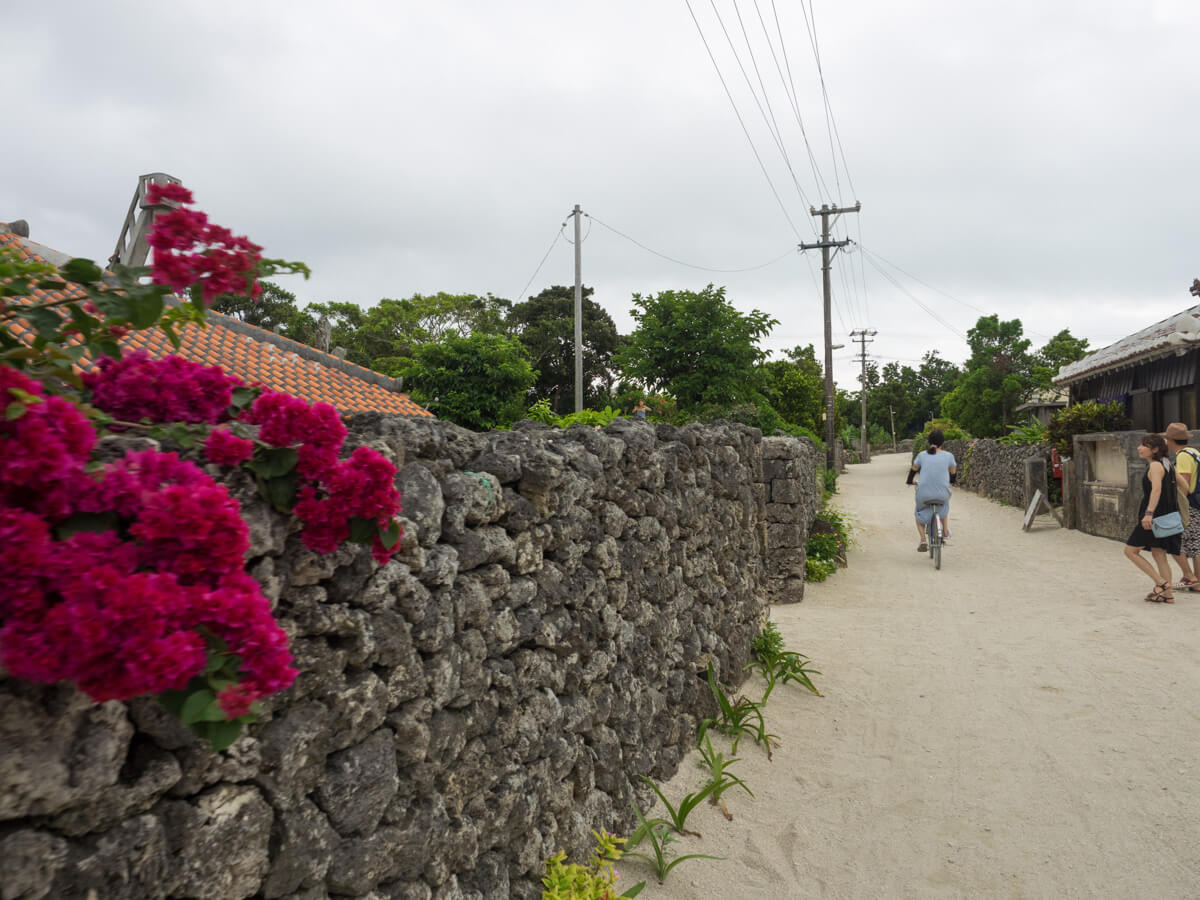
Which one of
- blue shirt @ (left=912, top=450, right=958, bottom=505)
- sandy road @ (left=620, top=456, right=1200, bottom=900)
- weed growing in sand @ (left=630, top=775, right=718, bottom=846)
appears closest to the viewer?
sandy road @ (left=620, top=456, right=1200, bottom=900)

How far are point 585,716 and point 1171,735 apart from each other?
4075mm

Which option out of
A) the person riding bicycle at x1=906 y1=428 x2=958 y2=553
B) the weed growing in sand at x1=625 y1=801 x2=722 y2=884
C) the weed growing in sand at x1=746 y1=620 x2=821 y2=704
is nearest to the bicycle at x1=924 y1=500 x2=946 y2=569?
the person riding bicycle at x1=906 y1=428 x2=958 y2=553

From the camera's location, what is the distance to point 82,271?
152 cm

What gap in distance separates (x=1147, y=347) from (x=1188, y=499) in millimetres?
6294

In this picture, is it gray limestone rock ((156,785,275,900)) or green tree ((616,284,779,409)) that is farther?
green tree ((616,284,779,409))

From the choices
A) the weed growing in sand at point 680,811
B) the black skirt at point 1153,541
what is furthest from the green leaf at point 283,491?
the black skirt at point 1153,541

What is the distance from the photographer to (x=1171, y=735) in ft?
15.9

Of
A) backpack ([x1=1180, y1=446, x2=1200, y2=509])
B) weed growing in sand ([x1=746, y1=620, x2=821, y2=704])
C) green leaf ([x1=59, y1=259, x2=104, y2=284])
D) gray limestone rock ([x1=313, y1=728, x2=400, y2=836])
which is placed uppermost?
green leaf ([x1=59, y1=259, x2=104, y2=284])

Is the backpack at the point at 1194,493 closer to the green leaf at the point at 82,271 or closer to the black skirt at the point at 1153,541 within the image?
the black skirt at the point at 1153,541

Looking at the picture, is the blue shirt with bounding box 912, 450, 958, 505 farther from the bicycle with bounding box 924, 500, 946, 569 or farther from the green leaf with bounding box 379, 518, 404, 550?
the green leaf with bounding box 379, 518, 404, 550

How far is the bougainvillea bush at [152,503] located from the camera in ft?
3.86

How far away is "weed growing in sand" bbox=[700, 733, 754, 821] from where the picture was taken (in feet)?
13.7

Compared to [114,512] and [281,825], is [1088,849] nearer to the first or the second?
[281,825]

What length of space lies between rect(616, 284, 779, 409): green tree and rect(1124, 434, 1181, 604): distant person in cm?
798
